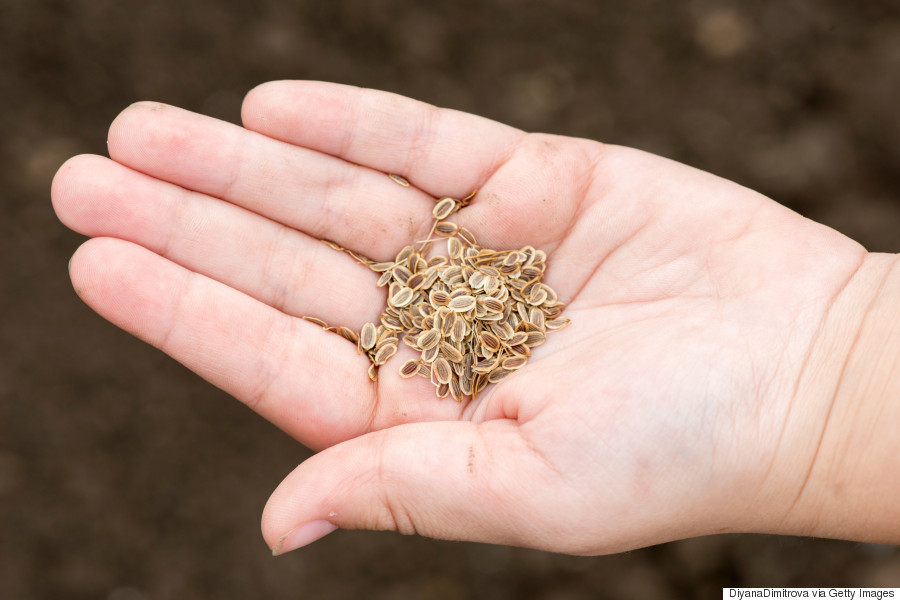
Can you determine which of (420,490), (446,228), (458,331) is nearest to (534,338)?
(458,331)

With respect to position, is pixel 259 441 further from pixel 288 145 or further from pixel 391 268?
pixel 288 145

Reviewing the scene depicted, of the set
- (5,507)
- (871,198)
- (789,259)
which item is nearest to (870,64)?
(871,198)

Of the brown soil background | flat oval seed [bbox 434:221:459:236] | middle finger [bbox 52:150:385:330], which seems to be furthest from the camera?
the brown soil background

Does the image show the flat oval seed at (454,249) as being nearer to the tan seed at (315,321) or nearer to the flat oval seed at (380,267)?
the flat oval seed at (380,267)

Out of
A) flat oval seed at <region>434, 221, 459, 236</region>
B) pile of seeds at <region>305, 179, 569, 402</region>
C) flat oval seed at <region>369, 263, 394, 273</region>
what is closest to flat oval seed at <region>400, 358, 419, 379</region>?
pile of seeds at <region>305, 179, 569, 402</region>

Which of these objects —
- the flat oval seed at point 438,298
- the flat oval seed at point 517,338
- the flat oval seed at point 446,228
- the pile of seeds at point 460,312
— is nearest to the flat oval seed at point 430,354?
the pile of seeds at point 460,312

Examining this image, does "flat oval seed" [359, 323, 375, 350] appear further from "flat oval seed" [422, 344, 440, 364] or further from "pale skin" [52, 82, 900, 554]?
"flat oval seed" [422, 344, 440, 364]
